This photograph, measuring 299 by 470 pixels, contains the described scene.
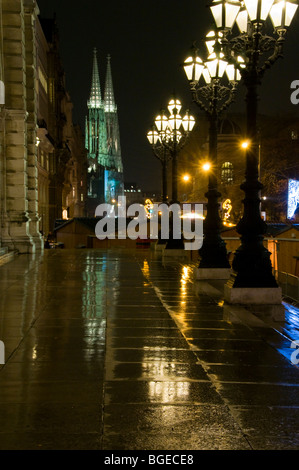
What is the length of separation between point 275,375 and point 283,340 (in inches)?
67.9

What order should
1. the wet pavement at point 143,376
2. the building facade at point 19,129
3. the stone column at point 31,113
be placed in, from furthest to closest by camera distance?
the stone column at point 31,113, the building facade at point 19,129, the wet pavement at point 143,376

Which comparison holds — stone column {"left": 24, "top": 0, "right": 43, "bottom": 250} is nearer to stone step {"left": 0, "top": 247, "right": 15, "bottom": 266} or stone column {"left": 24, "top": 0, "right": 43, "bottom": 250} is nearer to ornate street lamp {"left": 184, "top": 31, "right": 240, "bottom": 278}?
stone step {"left": 0, "top": 247, "right": 15, "bottom": 266}

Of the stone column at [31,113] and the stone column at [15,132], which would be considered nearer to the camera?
the stone column at [15,132]

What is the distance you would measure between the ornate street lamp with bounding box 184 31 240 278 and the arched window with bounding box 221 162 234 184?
47.3m

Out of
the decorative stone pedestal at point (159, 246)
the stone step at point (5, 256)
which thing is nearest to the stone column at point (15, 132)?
the stone step at point (5, 256)

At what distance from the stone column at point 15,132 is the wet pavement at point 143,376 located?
43.5 ft

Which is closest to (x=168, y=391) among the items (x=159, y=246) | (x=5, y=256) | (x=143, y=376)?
(x=143, y=376)

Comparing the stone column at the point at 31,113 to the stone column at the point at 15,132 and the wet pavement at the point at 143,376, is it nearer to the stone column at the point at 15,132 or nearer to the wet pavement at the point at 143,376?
the stone column at the point at 15,132

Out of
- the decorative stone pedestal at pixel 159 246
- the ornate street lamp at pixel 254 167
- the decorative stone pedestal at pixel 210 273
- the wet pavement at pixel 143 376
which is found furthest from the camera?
the decorative stone pedestal at pixel 159 246

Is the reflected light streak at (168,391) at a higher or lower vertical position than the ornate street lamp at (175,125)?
lower

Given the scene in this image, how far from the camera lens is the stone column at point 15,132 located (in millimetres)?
23828

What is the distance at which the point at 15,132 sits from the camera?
24109 millimetres

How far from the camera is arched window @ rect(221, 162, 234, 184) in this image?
209 ft
